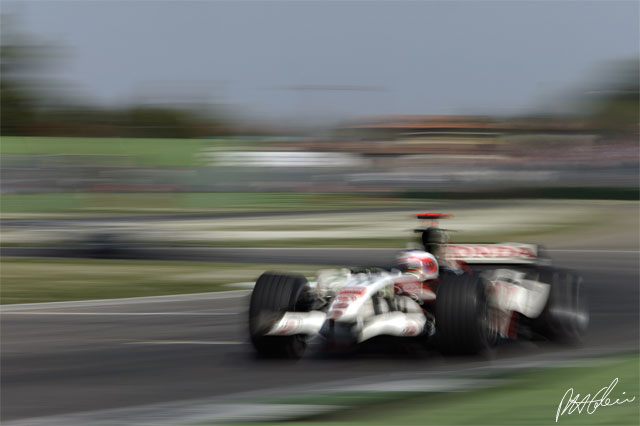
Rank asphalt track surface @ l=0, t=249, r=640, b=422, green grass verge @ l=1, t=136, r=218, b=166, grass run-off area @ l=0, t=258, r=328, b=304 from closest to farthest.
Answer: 1. asphalt track surface @ l=0, t=249, r=640, b=422
2. grass run-off area @ l=0, t=258, r=328, b=304
3. green grass verge @ l=1, t=136, r=218, b=166

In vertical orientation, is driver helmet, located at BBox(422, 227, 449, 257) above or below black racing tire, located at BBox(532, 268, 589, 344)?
above

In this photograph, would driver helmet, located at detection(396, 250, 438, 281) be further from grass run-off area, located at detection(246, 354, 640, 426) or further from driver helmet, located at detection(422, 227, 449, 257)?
grass run-off area, located at detection(246, 354, 640, 426)

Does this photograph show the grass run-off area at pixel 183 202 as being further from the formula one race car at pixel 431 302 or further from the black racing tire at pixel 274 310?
the black racing tire at pixel 274 310

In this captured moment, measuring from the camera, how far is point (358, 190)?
49.4m

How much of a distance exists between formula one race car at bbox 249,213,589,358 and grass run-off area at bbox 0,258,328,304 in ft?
22.0

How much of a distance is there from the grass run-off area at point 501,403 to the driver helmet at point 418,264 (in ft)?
5.10

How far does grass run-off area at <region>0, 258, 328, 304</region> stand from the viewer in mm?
15414

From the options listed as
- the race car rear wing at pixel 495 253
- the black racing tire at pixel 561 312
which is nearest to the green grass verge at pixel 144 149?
the race car rear wing at pixel 495 253

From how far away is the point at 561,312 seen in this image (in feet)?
32.1

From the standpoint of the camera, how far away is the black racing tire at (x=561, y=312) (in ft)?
31.9

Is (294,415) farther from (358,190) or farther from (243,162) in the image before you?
(358,190)

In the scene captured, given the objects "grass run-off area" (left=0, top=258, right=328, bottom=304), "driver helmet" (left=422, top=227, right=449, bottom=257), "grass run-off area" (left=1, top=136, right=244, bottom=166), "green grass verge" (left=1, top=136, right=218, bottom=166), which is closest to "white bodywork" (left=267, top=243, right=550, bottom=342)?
"driver helmet" (left=422, top=227, right=449, bottom=257)
